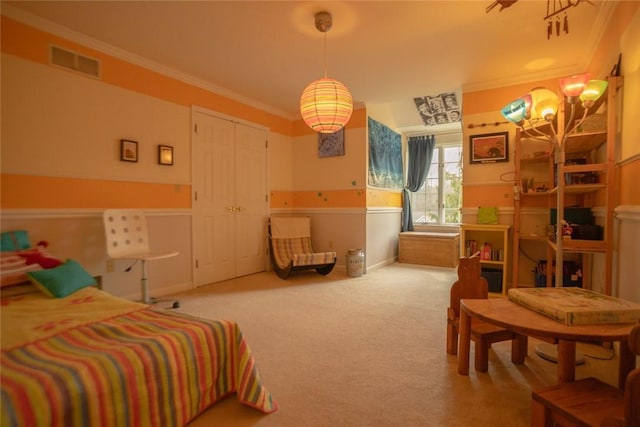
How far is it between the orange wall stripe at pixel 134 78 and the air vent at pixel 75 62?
4cm

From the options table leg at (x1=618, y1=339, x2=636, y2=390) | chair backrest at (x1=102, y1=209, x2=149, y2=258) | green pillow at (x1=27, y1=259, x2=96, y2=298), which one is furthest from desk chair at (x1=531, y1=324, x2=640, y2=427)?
chair backrest at (x1=102, y1=209, x2=149, y2=258)

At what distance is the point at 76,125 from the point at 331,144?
3.10m

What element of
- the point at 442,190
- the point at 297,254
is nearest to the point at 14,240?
the point at 297,254

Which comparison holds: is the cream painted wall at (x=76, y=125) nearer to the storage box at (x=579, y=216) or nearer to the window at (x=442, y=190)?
the storage box at (x=579, y=216)

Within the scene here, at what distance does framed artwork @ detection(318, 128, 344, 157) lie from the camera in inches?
186

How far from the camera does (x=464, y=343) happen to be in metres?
1.75

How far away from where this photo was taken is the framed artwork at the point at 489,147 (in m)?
3.72

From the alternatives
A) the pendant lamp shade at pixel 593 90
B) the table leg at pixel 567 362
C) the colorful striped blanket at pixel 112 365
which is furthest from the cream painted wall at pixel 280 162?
the table leg at pixel 567 362

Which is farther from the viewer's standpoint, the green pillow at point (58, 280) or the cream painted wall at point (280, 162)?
the cream painted wall at point (280, 162)

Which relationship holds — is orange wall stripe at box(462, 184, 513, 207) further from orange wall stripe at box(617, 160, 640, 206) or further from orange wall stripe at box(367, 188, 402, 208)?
orange wall stripe at box(617, 160, 640, 206)

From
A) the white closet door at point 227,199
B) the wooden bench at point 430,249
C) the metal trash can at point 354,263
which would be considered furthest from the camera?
the wooden bench at point 430,249

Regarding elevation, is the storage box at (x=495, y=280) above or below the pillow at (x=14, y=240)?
Answer: below

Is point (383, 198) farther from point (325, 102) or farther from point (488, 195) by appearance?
point (325, 102)

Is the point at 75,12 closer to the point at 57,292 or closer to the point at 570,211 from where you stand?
the point at 57,292
